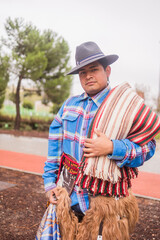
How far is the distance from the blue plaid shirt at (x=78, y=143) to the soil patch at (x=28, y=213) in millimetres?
1811

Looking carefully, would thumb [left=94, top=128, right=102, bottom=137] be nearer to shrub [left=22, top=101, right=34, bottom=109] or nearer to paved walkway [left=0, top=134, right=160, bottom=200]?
paved walkway [left=0, top=134, right=160, bottom=200]

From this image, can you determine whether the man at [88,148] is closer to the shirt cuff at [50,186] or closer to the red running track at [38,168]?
the shirt cuff at [50,186]

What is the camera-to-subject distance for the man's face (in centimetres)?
186

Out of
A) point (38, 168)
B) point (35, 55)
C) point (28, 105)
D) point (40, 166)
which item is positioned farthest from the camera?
point (28, 105)

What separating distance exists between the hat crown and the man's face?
65 millimetres

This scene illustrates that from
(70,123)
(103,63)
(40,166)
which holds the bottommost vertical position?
(40,166)

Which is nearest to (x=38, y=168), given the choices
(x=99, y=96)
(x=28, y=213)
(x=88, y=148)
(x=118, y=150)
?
(x=28, y=213)

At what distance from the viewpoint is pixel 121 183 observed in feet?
5.57

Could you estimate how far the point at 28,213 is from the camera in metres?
4.03

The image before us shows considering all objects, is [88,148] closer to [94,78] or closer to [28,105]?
[94,78]

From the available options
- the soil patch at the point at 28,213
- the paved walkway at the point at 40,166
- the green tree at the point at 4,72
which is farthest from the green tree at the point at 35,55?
the soil patch at the point at 28,213

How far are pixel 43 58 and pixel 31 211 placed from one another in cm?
1302

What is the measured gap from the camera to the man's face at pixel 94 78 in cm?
186

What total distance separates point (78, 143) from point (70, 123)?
0.57 feet
